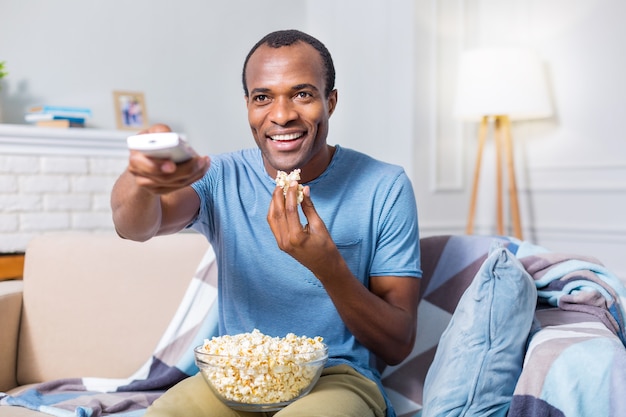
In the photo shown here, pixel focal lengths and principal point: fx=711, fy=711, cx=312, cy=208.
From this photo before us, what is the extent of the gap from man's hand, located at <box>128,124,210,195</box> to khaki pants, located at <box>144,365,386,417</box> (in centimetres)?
43

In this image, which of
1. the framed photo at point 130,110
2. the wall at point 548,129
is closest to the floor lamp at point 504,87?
the wall at point 548,129

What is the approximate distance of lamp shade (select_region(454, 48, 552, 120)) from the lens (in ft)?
10.5

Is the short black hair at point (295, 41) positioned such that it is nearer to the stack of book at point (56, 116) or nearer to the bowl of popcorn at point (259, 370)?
the bowl of popcorn at point (259, 370)

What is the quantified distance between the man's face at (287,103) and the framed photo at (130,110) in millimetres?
2060

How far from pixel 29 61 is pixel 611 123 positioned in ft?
8.69

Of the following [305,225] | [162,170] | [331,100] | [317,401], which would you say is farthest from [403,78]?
[162,170]

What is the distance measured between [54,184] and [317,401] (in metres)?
2.12

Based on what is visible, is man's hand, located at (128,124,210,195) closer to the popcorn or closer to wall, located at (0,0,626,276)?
the popcorn

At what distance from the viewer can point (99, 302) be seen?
6.67 ft

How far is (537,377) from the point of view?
114 cm

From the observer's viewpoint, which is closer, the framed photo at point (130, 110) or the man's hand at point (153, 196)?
the man's hand at point (153, 196)

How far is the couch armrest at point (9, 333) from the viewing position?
1.96m

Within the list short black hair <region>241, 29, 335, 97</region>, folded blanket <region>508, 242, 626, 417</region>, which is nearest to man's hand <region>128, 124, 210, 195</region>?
short black hair <region>241, 29, 335, 97</region>

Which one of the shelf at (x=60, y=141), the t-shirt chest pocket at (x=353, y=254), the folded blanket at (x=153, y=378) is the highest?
the shelf at (x=60, y=141)
